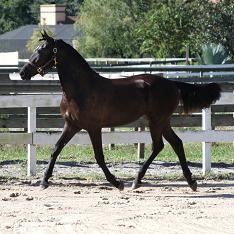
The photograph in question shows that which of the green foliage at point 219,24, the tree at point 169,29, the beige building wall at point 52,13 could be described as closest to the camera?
the green foliage at point 219,24

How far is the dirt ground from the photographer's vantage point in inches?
339

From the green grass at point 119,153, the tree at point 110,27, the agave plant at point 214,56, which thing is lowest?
the tree at point 110,27

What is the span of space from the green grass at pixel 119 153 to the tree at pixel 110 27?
3448 centimetres

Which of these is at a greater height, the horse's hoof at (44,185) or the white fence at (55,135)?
the white fence at (55,135)

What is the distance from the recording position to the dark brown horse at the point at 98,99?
37.7 ft

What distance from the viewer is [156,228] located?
8547mm

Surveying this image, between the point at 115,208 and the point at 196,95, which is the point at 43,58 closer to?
the point at 196,95

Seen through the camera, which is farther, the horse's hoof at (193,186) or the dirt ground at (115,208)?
the horse's hoof at (193,186)

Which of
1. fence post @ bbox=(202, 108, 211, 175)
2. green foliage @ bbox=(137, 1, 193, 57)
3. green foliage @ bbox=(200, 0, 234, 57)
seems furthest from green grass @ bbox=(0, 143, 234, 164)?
green foliage @ bbox=(137, 1, 193, 57)

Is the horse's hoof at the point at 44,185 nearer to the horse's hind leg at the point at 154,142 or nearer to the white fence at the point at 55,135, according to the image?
the horse's hind leg at the point at 154,142

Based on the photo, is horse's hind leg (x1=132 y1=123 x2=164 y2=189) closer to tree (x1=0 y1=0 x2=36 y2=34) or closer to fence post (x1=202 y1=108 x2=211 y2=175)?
fence post (x1=202 y1=108 x2=211 y2=175)

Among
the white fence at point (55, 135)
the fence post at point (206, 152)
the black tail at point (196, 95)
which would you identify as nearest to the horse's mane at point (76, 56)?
the black tail at point (196, 95)

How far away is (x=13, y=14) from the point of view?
10856cm

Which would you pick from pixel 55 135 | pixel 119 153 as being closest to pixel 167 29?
pixel 119 153
